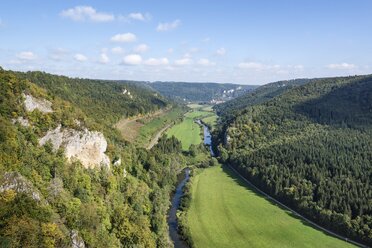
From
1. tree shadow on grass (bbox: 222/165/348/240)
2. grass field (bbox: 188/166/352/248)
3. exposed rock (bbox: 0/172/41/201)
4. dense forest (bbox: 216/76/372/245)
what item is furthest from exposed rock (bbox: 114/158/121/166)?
dense forest (bbox: 216/76/372/245)

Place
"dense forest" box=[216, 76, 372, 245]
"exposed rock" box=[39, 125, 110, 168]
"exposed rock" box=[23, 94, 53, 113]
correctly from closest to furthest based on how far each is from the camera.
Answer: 1. "exposed rock" box=[23, 94, 53, 113]
2. "exposed rock" box=[39, 125, 110, 168]
3. "dense forest" box=[216, 76, 372, 245]

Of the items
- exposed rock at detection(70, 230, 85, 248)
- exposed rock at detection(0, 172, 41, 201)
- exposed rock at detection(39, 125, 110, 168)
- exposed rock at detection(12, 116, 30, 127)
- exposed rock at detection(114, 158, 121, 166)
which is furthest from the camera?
exposed rock at detection(114, 158, 121, 166)

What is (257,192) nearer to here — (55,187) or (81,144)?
(81,144)

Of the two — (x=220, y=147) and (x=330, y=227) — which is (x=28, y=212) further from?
(x=220, y=147)

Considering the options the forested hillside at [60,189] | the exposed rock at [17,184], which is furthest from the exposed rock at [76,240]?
the exposed rock at [17,184]

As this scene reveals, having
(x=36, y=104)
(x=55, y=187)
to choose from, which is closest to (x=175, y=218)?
(x=55, y=187)

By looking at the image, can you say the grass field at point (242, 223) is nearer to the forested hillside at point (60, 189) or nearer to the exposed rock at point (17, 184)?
the forested hillside at point (60, 189)

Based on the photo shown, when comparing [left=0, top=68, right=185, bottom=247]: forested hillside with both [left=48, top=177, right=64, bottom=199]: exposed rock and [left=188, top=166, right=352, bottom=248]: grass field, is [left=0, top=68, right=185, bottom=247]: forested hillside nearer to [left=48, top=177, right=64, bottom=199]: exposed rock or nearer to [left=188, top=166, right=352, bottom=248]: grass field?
[left=48, top=177, right=64, bottom=199]: exposed rock

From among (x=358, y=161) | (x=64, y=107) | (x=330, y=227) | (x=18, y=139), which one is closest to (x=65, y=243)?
(x=18, y=139)
